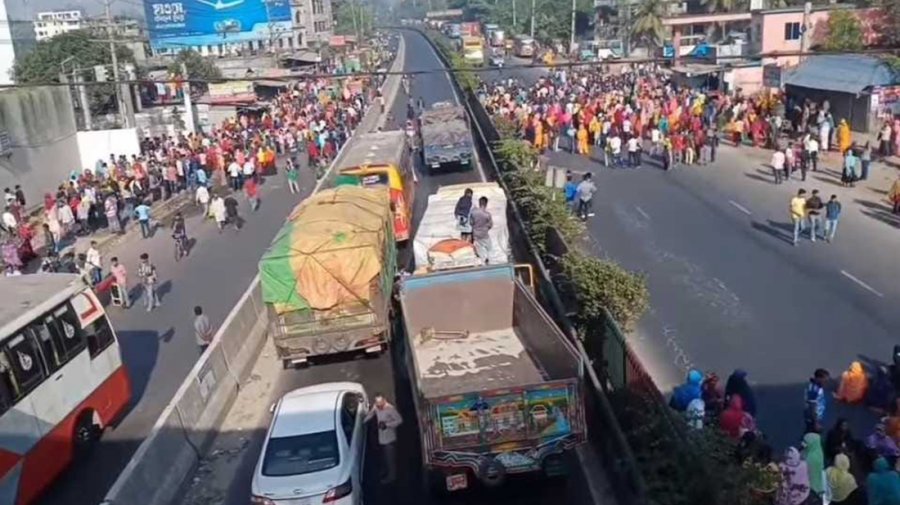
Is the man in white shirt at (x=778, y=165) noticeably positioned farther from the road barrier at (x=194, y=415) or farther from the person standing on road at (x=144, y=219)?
the person standing on road at (x=144, y=219)

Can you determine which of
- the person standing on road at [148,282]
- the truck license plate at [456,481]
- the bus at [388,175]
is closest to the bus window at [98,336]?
the person standing on road at [148,282]

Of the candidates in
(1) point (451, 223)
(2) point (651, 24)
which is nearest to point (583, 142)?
(1) point (451, 223)

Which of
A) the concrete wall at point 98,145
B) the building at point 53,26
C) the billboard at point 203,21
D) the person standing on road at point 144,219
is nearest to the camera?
the person standing on road at point 144,219

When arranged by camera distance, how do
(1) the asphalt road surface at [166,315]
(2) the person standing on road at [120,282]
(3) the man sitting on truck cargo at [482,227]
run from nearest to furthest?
(1) the asphalt road surface at [166,315]
(3) the man sitting on truck cargo at [482,227]
(2) the person standing on road at [120,282]

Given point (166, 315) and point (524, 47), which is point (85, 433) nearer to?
point (166, 315)

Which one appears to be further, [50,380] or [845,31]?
[845,31]

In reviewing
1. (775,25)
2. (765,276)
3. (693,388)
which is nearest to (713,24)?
(775,25)
